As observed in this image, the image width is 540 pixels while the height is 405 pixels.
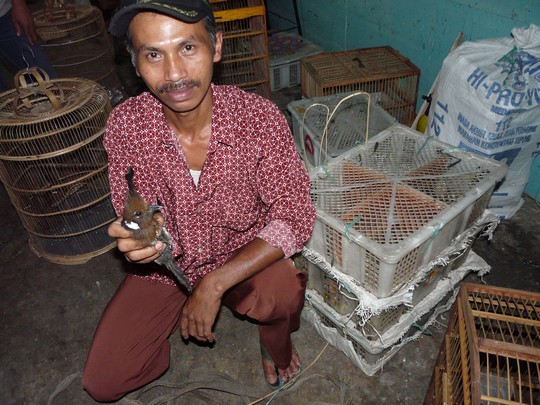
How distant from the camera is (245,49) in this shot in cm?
427

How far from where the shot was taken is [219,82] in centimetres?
Answer: 410

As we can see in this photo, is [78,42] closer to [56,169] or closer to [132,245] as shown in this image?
[56,169]

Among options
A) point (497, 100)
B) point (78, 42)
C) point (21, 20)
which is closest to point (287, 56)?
point (78, 42)

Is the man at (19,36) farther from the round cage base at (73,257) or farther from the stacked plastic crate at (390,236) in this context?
the stacked plastic crate at (390,236)

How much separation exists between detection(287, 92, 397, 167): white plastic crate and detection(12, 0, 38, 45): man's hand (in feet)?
8.05

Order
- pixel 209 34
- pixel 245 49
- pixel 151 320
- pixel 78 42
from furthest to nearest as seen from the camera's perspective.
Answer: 1. pixel 78 42
2. pixel 245 49
3. pixel 151 320
4. pixel 209 34

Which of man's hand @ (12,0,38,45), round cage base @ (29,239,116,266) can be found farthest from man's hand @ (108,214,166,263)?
man's hand @ (12,0,38,45)

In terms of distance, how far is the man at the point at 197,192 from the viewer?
147 centimetres

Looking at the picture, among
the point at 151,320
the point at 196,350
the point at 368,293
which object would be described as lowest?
the point at 196,350

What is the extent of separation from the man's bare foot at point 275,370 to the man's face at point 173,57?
1.49m

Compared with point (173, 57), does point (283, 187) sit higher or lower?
lower

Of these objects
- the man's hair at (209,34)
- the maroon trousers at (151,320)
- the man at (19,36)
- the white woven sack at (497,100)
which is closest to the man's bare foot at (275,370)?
the maroon trousers at (151,320)

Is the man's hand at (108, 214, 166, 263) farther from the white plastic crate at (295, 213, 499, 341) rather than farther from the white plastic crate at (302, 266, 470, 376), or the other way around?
the white plastic crate at (302, 266, 470, 376)

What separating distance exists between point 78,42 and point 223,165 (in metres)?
3.89
